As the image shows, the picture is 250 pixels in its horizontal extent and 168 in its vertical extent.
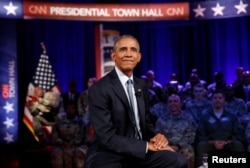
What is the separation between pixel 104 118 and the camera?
7.44ft

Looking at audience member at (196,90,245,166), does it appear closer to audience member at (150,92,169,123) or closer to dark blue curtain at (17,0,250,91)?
audience member at (150,92,169,123)

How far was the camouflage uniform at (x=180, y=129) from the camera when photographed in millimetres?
5312

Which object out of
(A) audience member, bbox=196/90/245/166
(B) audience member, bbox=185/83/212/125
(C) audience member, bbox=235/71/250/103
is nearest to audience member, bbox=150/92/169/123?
(B) audience member, bbox=185/83/212/125

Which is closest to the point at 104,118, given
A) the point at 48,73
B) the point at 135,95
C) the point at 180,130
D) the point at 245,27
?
the point at 135,95

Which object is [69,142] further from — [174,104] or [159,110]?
[174,104]

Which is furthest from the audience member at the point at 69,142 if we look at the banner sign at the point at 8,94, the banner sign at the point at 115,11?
the banner sign at the point at 8,94

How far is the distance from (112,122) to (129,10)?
485 centimetres

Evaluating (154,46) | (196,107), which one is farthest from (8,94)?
(154,46)

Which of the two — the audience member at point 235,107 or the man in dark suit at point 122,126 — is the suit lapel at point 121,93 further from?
the audience member at point 235,107

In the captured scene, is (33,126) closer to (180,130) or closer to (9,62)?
(9,62)

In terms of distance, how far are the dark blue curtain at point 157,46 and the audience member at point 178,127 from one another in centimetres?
329

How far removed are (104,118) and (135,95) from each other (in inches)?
8.5

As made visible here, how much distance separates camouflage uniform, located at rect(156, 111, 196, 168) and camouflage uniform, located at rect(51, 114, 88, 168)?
0.97 metres

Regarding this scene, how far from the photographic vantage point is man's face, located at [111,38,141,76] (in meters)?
2.29
